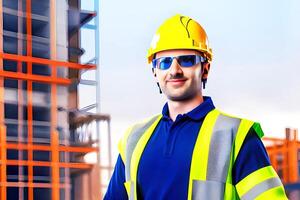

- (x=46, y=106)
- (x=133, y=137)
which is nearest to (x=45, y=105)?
(x=46, y=106)

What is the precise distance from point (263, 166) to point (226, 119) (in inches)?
10.2

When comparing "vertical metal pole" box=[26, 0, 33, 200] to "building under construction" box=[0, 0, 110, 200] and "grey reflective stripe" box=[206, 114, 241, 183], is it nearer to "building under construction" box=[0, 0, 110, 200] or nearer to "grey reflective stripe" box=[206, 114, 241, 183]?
"building under construction" box=[0, 0, 110, 200]

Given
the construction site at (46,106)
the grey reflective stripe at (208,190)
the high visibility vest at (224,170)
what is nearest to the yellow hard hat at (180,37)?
the high visibility vest at (224,170)

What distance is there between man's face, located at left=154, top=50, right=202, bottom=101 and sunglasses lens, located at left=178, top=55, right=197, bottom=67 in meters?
0.01

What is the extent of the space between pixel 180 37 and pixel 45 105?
26227 mm

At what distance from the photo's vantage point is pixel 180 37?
11.1ft

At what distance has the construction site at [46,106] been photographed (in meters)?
28.3

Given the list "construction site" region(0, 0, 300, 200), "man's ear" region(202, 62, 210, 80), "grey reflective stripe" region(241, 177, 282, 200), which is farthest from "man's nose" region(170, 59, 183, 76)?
"construction site" region(0, 0, 300, 200)

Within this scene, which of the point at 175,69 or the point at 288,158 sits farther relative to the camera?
the point at 288,158

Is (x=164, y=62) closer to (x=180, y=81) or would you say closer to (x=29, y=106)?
(x=180, y=81)

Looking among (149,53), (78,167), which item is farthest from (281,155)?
(149,53)

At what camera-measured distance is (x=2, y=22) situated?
94.9 ft

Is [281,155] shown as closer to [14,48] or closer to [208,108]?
[14,48]

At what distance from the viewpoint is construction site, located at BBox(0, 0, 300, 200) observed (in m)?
28.3
